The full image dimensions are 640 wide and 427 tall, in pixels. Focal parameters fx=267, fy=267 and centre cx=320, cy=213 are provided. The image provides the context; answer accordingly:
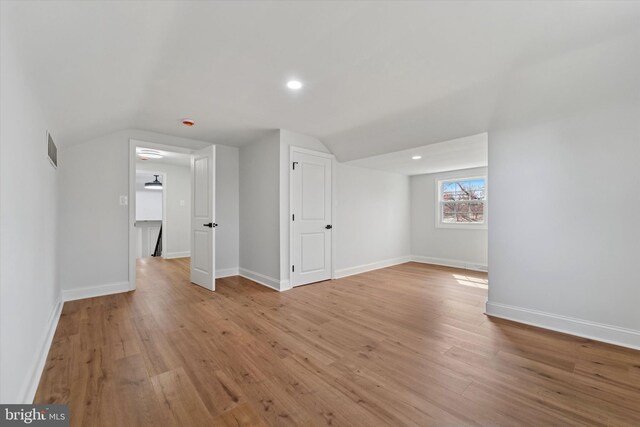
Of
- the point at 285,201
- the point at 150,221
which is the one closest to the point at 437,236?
the point at 285,201

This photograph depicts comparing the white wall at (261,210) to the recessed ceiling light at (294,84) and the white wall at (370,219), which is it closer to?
the white wall at (370,219)

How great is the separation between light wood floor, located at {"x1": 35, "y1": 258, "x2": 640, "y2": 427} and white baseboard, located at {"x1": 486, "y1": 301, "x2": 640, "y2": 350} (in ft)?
0.34

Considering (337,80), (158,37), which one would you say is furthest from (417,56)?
(158,37)

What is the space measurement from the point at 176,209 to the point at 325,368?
20.5 feet

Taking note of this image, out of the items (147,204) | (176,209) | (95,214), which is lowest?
(95,214)

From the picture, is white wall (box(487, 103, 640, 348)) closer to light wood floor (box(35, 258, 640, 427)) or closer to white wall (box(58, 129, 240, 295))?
light wood floor (box(35, 258, 640, 427))

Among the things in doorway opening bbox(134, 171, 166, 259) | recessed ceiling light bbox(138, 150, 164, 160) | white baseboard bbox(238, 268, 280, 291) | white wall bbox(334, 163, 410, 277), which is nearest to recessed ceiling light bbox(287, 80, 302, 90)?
white wall bbox(334, 163, 410, 277)

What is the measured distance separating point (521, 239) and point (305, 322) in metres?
2.39

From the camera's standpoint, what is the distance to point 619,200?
2.30 metres

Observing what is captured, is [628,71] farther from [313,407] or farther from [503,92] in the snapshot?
[313,407]

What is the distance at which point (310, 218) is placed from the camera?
4.28 m

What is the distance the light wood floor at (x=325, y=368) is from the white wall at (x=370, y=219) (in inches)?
69.8

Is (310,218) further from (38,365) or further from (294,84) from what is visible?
(38,365)

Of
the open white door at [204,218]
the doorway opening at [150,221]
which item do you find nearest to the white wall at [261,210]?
the open white door at [204,218]
